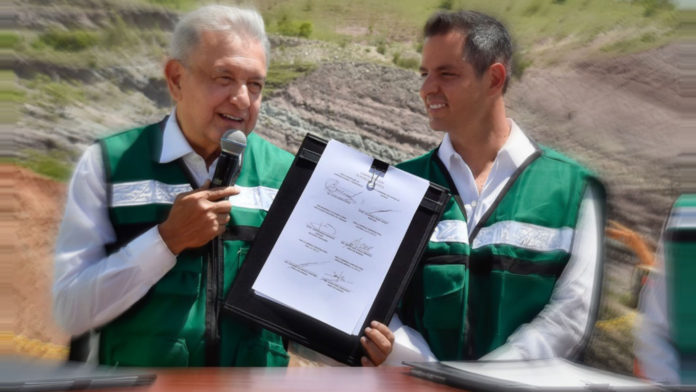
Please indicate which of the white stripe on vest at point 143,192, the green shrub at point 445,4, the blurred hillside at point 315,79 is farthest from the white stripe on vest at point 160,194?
the green shrub at point 445,4

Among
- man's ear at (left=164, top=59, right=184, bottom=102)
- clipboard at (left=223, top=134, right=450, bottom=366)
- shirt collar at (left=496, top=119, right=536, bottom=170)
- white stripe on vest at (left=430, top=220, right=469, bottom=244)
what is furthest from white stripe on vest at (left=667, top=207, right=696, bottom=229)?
man's ear at (left=164, top=59, right=184, bottom=102)

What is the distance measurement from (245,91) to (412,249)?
2.01 ft

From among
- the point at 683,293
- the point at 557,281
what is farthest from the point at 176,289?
the point at 683,293

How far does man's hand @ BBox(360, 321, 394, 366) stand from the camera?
2.14 meters

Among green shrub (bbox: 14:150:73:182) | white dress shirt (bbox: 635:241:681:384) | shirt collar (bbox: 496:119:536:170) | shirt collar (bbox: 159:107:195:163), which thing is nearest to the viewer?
white dress shirt (bbox: 635:241:681:384)

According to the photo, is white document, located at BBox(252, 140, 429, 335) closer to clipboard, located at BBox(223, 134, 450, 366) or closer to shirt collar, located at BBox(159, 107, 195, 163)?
clipboard, located at BBox(223, 134, 450, 366)

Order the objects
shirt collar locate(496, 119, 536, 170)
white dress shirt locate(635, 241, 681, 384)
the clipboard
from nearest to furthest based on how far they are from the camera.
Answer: white dress shirt locate(635, 241, 681, 384)
the clipboard
shirt collar locate(496, 119, 536, 170)

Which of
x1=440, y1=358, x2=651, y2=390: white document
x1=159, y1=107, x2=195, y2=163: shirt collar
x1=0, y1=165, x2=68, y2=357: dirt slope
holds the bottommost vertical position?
x1=0, y1=165, x2=68, y2=357: dirt slope

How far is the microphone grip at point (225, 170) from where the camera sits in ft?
6.94

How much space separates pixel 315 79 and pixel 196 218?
1288mm

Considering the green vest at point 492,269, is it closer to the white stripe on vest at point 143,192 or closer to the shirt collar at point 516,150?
the shirt collar at point 516,150

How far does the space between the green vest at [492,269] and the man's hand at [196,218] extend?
0.61 m

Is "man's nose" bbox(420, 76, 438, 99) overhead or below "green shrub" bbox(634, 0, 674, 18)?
below

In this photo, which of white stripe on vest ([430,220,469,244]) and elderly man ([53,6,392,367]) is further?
white stripe on vest ([430,220,469,244])
